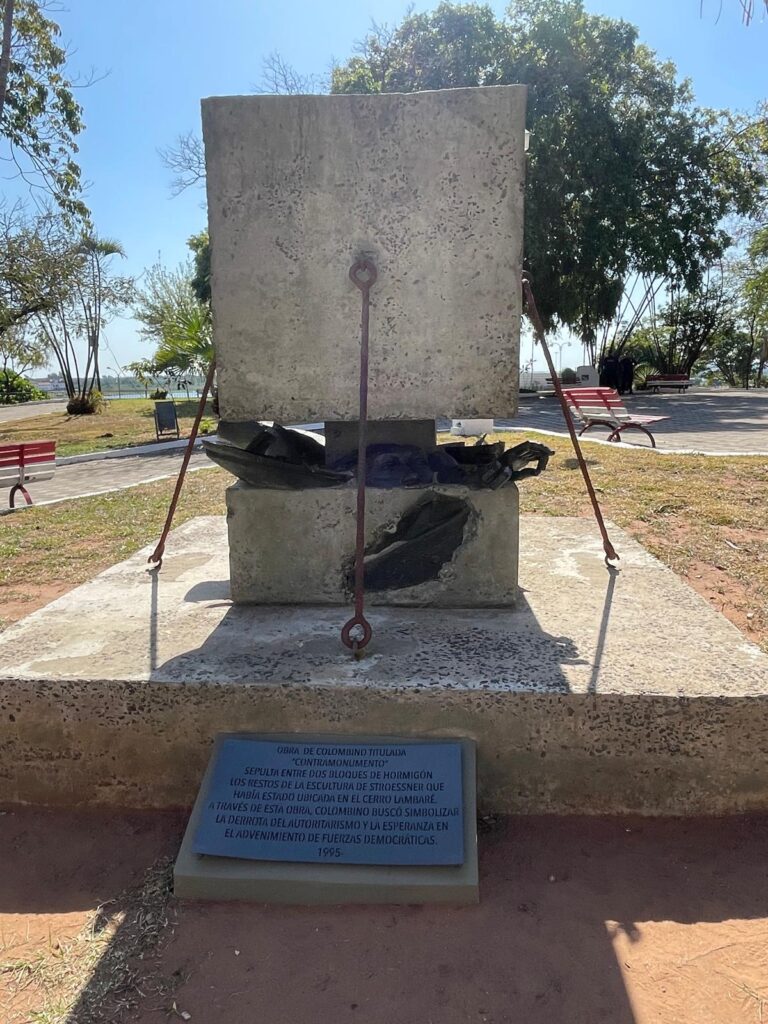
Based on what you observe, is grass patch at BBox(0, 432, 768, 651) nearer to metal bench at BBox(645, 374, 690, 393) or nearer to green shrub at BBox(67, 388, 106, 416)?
green shrub at BBox(67, 388, 106, 416)

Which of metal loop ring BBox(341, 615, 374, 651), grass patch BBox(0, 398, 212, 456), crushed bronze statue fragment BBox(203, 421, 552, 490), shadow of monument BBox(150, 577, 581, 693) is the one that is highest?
crushed bronze statue fragment BBox(203, 421, 552, 490)

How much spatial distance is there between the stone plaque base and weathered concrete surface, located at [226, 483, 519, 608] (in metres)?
1.02

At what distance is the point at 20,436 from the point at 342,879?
56.2ft

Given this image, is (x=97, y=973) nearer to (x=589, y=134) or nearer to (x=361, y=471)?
(x=361, y=471)

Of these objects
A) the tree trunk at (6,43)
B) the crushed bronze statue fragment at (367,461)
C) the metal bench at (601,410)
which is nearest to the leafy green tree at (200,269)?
the tree trunk at (6,43)

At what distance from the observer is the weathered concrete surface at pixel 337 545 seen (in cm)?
253

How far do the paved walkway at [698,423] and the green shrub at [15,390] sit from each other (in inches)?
1143

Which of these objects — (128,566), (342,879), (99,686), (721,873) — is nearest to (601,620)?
(721,873)

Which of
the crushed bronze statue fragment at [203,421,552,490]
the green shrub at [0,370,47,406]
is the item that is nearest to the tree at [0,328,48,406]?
the green shrub at [0,370,47,406]

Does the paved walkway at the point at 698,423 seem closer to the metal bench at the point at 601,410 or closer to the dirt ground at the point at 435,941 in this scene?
the metal bench at the point at 601,410

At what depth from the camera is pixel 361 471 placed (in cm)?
224

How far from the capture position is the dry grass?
1.41 metres

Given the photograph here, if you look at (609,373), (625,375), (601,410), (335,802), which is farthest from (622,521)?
(609,373)

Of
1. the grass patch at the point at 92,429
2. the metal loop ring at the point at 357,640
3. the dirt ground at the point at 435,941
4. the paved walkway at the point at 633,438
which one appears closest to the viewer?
the dirt ground at the point at 435,941
